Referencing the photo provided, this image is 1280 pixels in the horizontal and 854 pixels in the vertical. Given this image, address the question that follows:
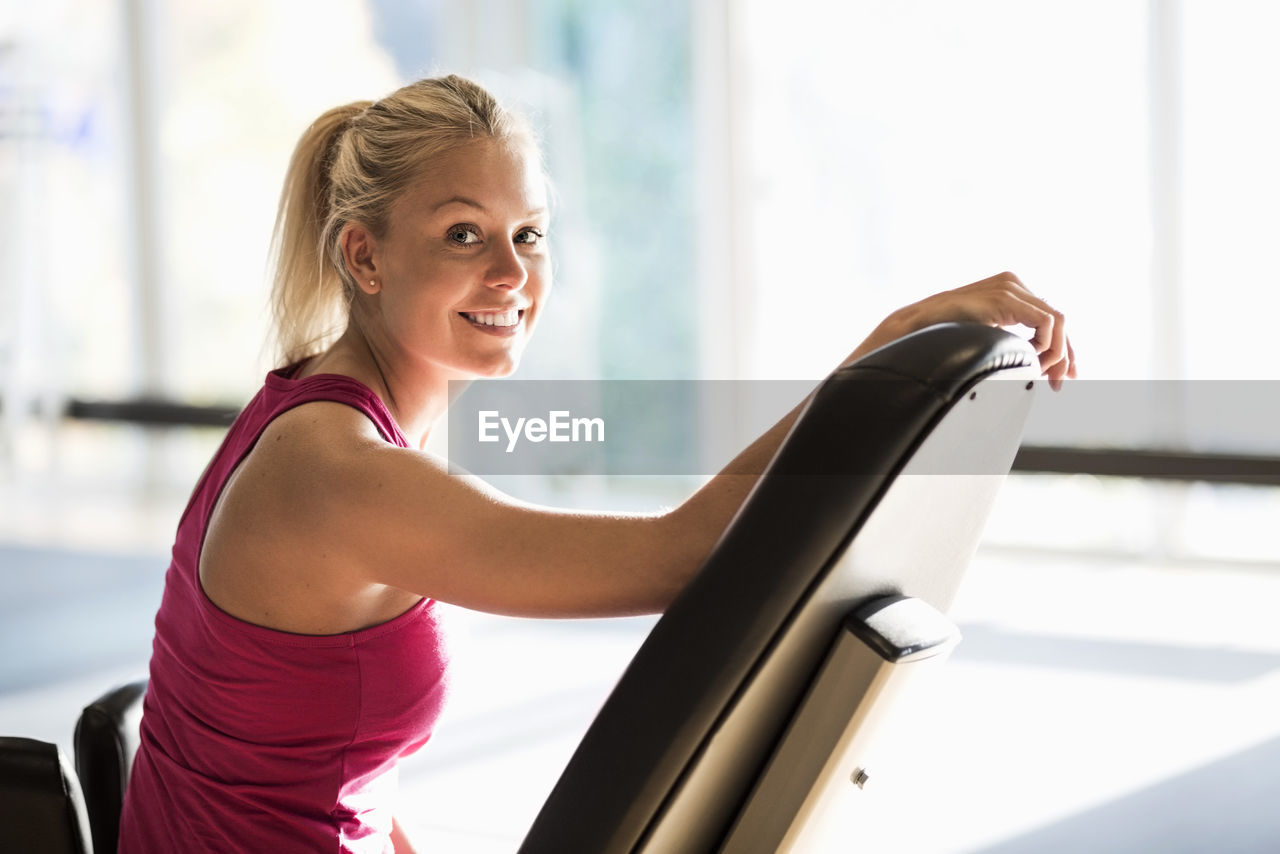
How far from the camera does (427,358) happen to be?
52.2 inches

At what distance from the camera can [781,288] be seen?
18.7 feet

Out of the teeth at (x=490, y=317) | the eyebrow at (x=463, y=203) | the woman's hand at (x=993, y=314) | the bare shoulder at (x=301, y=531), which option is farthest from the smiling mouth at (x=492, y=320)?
the woman's hand at (x=993, y=314)

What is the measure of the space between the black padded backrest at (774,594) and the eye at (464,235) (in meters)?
0.59

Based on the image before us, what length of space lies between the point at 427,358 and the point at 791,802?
65 cm

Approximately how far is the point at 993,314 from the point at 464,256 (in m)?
0.56

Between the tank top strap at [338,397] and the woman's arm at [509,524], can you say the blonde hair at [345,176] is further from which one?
the woman's arm at [509,524]

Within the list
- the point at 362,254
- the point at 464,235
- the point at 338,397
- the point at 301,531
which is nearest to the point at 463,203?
the point at 464,235

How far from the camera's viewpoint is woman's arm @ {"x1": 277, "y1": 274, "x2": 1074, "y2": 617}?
36.9 inches

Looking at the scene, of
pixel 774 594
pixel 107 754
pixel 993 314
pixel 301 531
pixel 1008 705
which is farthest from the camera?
pixel 1008 705

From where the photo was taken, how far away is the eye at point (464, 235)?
129 centimetres

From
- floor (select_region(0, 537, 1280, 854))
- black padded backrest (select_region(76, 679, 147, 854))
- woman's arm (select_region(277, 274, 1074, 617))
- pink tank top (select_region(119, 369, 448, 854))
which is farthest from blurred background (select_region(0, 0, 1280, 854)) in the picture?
woman's arm (select_region(277, 274, 1074, 617))

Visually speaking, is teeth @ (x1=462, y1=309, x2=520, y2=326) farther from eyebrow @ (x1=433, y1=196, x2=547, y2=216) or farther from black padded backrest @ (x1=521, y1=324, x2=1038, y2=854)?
black padded backrest @ (x1=521, y1=324, x2=1038, y2=854)

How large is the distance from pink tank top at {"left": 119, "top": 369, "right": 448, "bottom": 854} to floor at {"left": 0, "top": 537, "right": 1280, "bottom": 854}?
32.9 inches

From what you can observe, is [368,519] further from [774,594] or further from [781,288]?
[781,288]
